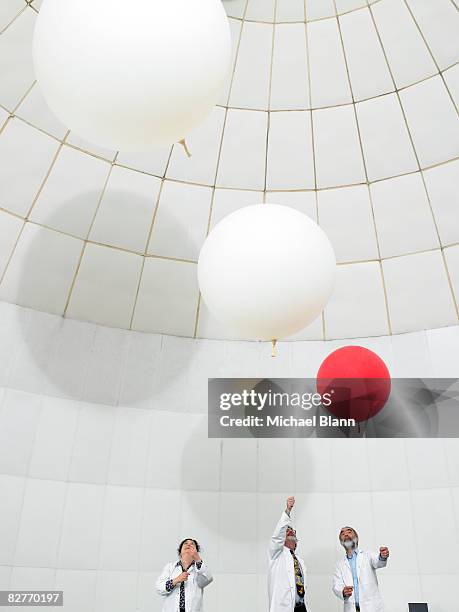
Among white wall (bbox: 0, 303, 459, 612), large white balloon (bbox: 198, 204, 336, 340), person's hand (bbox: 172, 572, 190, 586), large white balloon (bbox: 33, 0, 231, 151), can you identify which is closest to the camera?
large white balloon (bbox: 33, 0, 231, 151)

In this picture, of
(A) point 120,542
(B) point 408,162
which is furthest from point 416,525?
(B) point 408,162

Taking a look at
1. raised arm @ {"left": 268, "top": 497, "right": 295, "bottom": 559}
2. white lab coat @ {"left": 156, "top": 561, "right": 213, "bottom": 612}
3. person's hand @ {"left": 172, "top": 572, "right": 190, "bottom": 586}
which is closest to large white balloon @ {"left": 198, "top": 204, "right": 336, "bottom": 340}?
raised arm @ {"left": 268, "top": 497, "right": 295, "bottom": 559}

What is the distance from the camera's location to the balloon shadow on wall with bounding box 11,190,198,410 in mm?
6578

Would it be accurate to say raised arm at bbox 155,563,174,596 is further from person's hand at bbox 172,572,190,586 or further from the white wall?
the white wall

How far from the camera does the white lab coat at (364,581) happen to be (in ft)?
18.8

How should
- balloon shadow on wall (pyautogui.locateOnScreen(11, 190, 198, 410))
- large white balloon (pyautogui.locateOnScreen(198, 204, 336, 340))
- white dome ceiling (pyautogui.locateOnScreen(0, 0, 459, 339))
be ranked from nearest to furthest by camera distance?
large white balloon (pyautogui.locateOnScreen(198, 204, 336, 340))
white dome ceiling (pyautogui.locateOnScreen(0, 0, 459, 339))
balloon shadow on wall (pyautogui.locateOnScreen(11, 190, 198, 410))

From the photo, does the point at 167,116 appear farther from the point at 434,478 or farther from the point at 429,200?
the point at 434,478

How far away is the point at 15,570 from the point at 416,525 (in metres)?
4.18

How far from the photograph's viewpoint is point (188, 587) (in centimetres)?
562

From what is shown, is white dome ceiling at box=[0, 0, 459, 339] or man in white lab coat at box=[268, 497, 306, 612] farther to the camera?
white dome ceiling at box=[0, 0, 459, 339]

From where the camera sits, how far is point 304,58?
666cm

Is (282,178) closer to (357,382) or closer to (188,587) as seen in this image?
(357,382)

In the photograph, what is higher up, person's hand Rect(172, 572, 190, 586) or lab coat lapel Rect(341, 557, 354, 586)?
lab coat lapel Rect(341, 557, 354, 586)

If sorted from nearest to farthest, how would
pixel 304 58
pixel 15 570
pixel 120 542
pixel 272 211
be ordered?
pixel 272 211 → pixel 15 570 → pixel 120 542 → pixel 304 58
